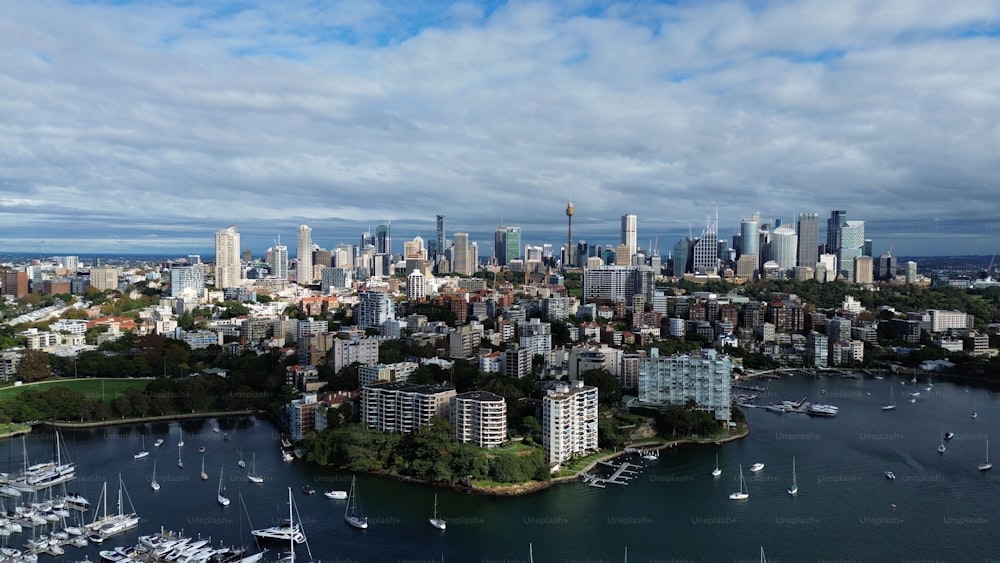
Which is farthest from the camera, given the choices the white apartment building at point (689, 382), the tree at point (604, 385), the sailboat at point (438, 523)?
the tree at point (604, 385)

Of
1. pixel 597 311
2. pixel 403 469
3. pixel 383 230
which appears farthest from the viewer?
pixel 383 230

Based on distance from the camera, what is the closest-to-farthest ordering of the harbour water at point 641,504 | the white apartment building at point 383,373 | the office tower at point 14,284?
the harbour water at point 641,504 → the white apartment building at point 383,373 → the office tower at point 14,284

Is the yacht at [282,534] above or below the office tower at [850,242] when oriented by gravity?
below

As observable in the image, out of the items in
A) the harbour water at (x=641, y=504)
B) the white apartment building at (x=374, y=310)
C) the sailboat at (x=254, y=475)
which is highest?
the white apartment building at (x=374, y=310)

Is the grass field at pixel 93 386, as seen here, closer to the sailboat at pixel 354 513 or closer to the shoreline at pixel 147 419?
the shoreline at pixel 147 419

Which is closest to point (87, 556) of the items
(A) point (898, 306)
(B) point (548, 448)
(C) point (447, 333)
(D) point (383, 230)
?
(B) point (548, 448)

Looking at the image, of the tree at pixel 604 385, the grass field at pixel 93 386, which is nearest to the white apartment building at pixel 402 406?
the tree at pixel 604 385

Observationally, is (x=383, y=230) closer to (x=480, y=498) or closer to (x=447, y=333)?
(x=447, y=333)

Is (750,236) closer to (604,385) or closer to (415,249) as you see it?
(415,249)
